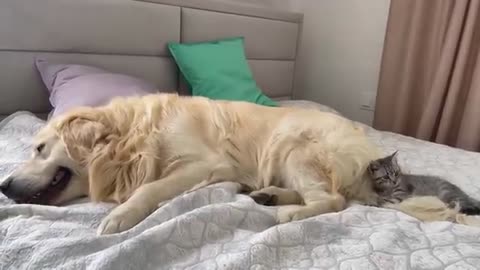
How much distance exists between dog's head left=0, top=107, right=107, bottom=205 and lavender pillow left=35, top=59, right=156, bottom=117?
10.6 inches

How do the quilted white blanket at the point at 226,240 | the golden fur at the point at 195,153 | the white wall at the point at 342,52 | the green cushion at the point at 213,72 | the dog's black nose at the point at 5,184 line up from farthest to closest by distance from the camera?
the white wall at the point at 342,52 < the green cushion at the point at 213,72 < the golden fur at the point at 195,153 < the dog's black nose at the point at 5,184 < the quilted white blanket at the point at 226,240

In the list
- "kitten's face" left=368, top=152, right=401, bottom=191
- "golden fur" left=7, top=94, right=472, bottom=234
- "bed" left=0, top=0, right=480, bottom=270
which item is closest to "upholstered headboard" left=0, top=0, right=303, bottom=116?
"bed" left=0, top=0, right=480, bottom=270

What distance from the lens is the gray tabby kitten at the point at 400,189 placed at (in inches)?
46.8

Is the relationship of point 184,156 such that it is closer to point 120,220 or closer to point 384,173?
point 120,220

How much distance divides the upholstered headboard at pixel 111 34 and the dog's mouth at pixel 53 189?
0.73 metres

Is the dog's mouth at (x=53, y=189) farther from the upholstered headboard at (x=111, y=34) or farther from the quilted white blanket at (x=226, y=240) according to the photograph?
the upholstered headboard at (x=111, y=34)

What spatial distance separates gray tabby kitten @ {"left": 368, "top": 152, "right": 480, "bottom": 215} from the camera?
1.19 metres

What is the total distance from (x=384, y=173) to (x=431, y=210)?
166 mm

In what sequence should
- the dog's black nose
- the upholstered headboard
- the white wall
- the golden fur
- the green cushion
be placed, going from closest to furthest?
the dog's black nose < the golden fur < the upholstered headboard < the green cushion < the white wall

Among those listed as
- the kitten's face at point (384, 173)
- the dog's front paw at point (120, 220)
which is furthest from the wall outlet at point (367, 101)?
the dog's front paw at point (120, 220)

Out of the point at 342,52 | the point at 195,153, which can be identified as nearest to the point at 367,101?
the point at 342,52

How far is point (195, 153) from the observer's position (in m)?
1.22

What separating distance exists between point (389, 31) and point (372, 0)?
349 millimetres

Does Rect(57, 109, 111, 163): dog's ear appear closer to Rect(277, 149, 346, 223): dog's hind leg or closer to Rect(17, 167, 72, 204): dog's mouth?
A: Rect(17, 167, 72, 204): dog's mouth
